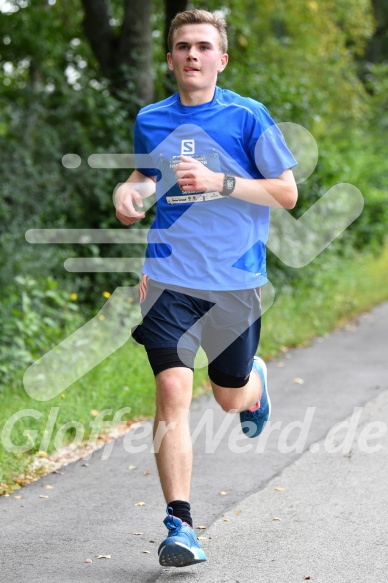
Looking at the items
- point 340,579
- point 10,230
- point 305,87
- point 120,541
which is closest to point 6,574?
point 120,541

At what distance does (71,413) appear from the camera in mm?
6680

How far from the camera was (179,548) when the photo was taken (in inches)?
157

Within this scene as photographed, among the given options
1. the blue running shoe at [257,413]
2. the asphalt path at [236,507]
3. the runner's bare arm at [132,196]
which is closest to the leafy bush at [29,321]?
the asphalt path at [236,507]

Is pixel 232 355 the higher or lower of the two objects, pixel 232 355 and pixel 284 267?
the higher

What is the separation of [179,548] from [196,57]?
197cm

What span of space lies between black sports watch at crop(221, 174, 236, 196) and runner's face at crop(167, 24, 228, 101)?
0.41m

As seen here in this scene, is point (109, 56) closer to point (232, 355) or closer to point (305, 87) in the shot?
point (305, 87)

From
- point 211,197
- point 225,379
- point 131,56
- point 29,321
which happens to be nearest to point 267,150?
point 211,197

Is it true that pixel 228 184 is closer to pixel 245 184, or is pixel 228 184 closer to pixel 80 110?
pixel 245 184

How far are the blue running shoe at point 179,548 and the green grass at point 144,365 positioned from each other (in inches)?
62.7

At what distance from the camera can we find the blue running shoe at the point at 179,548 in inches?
157

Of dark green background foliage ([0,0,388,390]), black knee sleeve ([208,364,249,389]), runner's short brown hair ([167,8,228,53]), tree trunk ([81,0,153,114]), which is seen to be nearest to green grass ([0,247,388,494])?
dark green background foliage ([0,0,388,390])

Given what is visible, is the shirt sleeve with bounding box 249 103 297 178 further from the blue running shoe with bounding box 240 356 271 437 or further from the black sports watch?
the blue running shoe with bounding box 240 356 271 437

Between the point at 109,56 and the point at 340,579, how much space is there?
966 centimetres
